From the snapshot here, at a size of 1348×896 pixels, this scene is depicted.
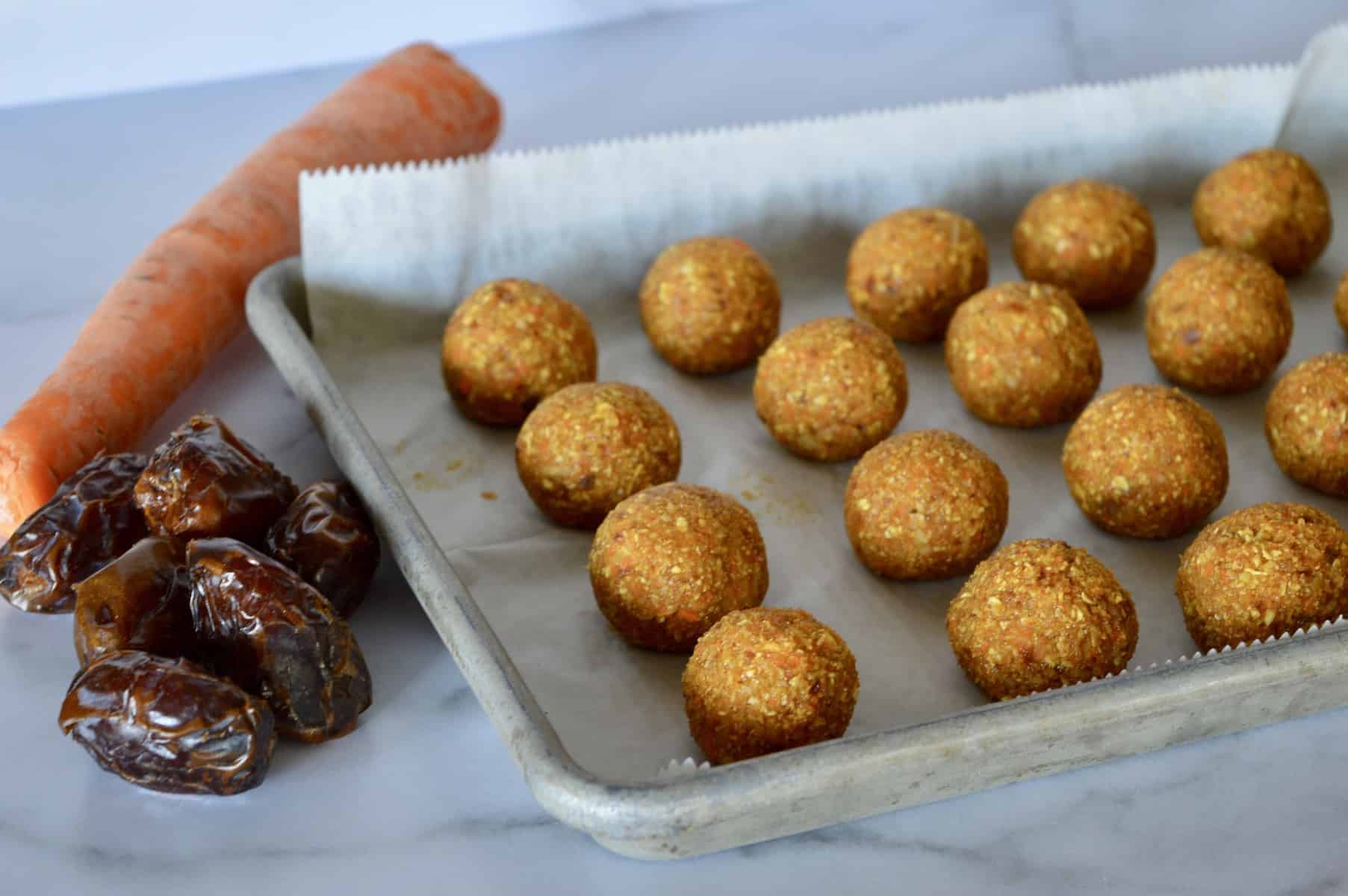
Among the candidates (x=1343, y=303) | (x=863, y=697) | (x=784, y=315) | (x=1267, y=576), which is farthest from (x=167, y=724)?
(x=1343, y=303)

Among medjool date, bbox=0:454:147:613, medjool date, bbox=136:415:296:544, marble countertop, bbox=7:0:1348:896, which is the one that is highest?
medjool date, bbox=136:415:296:544

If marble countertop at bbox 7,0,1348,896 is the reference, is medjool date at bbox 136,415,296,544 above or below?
above

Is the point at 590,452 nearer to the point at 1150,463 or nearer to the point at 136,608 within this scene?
the point at 136,608

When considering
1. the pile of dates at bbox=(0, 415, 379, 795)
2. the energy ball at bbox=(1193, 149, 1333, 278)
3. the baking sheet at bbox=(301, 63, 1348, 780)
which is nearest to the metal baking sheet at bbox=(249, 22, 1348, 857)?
the baking sheet at bbox=(301, 63, 1348, 780)

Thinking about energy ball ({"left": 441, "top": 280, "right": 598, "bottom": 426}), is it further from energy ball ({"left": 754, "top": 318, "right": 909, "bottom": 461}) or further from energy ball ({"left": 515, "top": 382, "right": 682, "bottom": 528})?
energy ball ({"left": 754, "top": 318, "right": 909, "bottom": 461})

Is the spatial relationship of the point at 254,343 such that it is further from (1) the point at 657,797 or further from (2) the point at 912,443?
(1) the point at 657,797

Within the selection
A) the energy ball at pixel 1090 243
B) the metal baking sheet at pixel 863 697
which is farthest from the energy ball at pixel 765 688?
the energy ball at pixel 1090 243

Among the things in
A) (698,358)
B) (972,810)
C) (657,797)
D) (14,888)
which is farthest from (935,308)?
(14,888)
